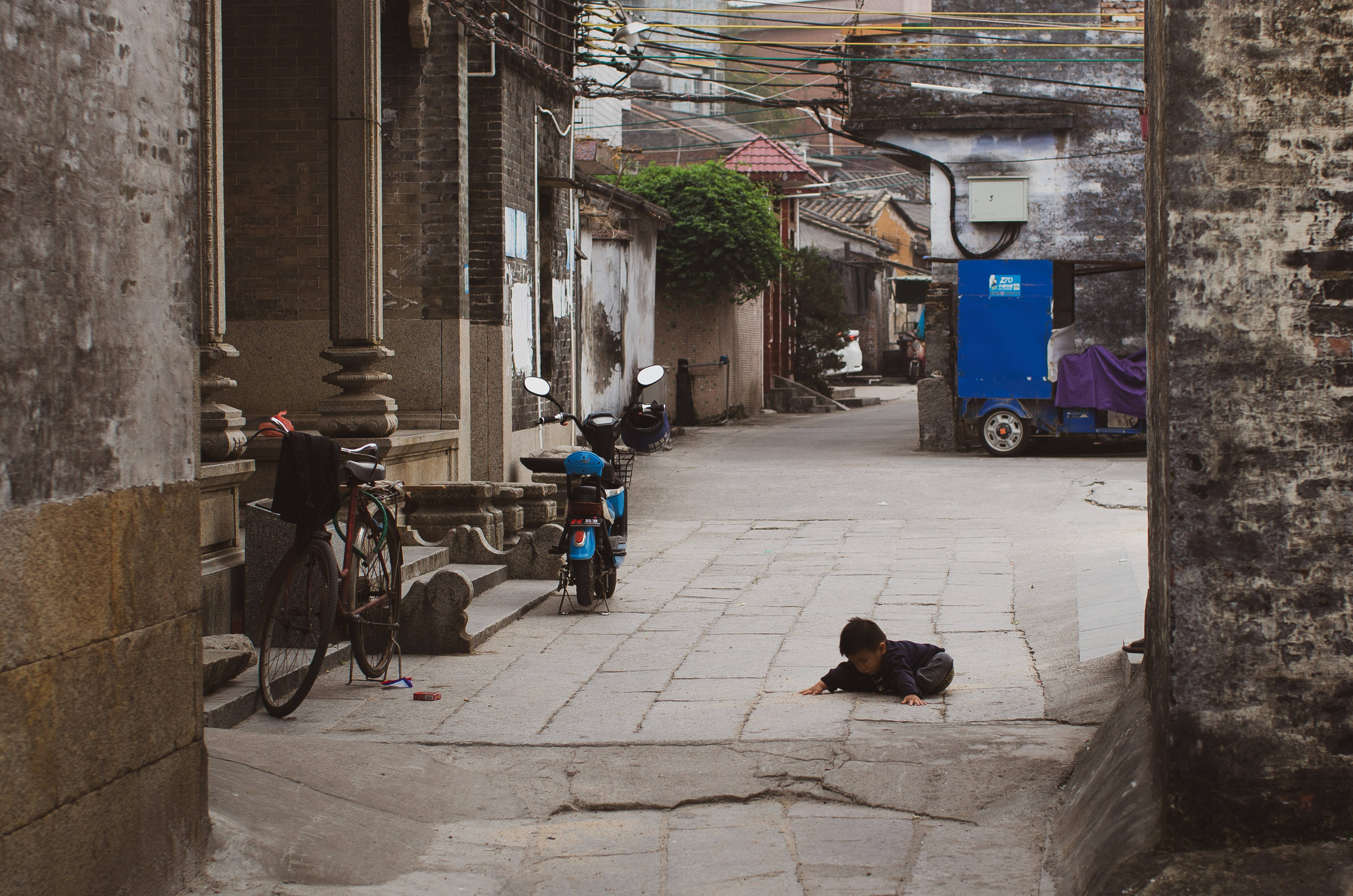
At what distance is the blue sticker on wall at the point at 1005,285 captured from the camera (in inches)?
714

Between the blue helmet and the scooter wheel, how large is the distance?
1.50 metres

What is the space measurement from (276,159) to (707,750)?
691cm

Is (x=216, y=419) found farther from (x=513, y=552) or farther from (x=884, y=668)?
(x=884, y=668)

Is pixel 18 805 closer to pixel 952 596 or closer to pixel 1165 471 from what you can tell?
pixel 1165 471

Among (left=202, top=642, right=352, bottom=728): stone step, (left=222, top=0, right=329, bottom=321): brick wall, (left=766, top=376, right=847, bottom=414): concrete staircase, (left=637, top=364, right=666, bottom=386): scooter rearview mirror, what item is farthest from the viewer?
(left=766, top=376, right=847, bottom=414): concrete staircase

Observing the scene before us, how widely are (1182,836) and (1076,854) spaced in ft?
1.51

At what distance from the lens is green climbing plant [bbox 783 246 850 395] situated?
29.8m

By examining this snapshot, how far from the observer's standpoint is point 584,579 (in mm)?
7840

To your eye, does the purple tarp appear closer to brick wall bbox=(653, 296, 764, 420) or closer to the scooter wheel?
brick wall bbox=(653, 296, 764, 420)

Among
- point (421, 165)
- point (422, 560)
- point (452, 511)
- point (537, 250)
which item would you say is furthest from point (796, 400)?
point (422, 560)

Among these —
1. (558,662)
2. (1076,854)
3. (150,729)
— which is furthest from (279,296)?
(1076,854)

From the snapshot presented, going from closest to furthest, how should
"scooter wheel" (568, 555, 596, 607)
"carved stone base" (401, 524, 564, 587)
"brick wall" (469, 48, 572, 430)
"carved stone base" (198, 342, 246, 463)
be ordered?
"carved stone base" (198, 342, 246, 463) → "scooter wheel" (568, 555, 596, 607) → "carved stone base" (401, 524, 564, 587) → "brick wall" (469, 48, 572, 430)

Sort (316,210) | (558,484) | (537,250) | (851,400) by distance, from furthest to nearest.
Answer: (851,400), (537,250), (558,484), (316,210)

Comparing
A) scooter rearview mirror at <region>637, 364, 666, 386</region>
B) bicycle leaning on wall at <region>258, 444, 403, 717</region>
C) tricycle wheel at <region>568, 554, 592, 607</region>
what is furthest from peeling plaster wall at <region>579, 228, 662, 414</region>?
bicycle leaning on wall at <region>258, 444, 403, 717</region>
